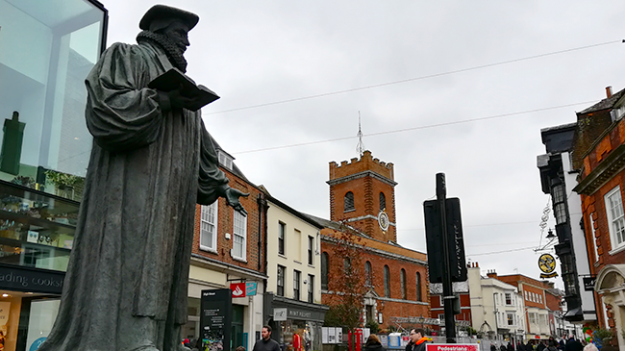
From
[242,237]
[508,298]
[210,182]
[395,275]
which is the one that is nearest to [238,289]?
[242,237]

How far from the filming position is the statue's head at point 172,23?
325 cm

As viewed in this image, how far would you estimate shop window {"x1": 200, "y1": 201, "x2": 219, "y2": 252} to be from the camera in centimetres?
1978

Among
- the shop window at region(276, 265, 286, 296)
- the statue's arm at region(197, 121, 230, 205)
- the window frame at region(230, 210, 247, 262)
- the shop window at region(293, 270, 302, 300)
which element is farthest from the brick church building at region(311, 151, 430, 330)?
the statue's arm at region(197, 121, 230, 205)

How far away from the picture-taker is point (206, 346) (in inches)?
530

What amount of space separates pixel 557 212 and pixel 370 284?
20.2 metres

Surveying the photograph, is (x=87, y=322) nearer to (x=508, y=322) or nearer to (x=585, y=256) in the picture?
(x=585, y=256)

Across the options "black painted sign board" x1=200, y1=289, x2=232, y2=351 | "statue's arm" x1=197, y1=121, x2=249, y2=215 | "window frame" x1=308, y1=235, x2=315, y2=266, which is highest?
"window frame" x1=308, y1=235, x2=315, y2=266

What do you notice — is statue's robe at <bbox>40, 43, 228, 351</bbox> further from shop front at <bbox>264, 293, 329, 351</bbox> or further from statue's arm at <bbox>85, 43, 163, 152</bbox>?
shop front at <bbox>264, 293, 329, 351</bbox>

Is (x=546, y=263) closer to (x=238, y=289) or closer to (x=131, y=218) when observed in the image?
(x=238, y=289)

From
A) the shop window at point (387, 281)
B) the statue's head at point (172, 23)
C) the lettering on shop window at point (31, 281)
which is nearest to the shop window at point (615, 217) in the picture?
the lettering on shop window at point (31, 281)

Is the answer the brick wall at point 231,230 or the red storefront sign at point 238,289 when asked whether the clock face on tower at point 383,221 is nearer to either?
the brick wall at point 231,230

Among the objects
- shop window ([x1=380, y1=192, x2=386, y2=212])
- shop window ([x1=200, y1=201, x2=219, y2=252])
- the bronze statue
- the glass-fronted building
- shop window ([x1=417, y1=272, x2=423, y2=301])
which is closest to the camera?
the bronze statue

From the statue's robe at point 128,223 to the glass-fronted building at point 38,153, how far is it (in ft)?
21.9

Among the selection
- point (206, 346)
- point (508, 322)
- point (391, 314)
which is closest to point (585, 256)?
point (206, 346)
